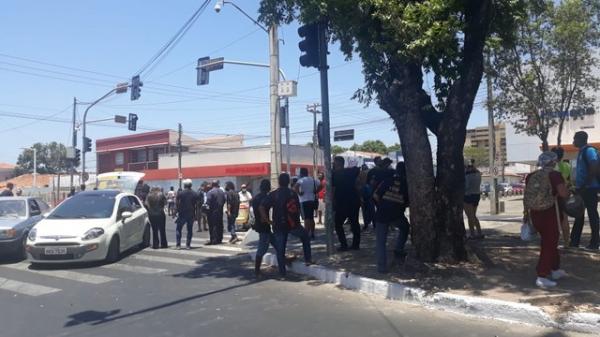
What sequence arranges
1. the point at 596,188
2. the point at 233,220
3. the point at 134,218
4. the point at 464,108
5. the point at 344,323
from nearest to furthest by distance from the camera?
the point at 344,323, the point at 464,108, the point at 596,188, the point at 134,218, the point at 233,220

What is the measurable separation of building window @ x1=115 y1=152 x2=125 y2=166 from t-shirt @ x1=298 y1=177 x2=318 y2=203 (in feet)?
153

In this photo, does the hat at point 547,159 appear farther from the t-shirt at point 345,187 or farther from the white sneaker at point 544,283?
the t-shirt at point 345,187

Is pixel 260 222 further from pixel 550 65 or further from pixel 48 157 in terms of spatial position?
pixel 48 157

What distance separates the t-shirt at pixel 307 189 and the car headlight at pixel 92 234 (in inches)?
161

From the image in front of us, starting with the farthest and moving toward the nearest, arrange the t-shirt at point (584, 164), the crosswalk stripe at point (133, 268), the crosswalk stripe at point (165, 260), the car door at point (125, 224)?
the car door at point (125, 224)
the crosswalk stripe at point (165, 260)
the crosswalk stripe at point (133, 268)
the t-shirt at point (584, 164)

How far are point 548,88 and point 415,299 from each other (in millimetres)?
14312

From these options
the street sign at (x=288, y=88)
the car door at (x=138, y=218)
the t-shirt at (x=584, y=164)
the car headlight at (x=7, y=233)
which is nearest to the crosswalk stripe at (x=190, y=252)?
the car door at (x=138, y=218)

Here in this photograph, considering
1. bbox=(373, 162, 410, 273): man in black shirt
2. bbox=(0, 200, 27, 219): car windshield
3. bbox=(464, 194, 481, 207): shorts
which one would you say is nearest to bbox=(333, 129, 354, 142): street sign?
bbox=(464, 194, 481, 207): shorts

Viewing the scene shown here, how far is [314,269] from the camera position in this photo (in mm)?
8750

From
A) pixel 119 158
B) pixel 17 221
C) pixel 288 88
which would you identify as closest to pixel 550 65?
pixel 288 88

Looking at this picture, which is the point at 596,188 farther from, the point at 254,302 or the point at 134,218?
the point at 134,218

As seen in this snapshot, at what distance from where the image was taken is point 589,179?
8.66 m

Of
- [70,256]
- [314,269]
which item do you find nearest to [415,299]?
[314,269]

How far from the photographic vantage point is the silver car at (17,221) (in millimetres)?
11031
